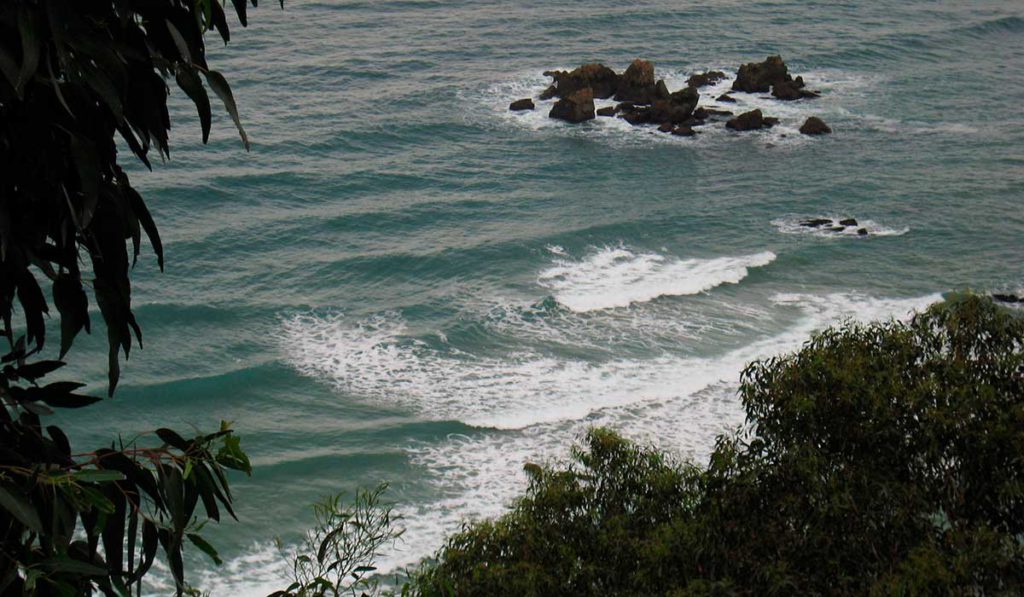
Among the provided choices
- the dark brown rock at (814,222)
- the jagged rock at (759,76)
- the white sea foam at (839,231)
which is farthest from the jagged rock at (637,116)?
the dark brown rock at (814,222)

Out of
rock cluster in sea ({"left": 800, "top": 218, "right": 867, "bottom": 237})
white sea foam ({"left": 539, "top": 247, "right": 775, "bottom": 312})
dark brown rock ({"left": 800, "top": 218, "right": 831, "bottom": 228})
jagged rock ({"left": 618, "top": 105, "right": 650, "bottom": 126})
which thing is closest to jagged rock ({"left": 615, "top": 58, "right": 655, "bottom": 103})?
jagged rock ({"left": 618, "top": 105, "right": 650, "bottom": 126})

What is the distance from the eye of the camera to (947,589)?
461 inches

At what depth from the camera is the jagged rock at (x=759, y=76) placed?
67.2m

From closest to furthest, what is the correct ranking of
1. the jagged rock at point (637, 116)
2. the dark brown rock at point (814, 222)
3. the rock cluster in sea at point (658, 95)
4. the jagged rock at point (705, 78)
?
the dark brown rock at point (814, 222), the rock cluster in sea at point (658, 95), the jagged rock at point (637, 116), the jagged rock at point (705, 78)

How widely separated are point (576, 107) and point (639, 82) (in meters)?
4.61

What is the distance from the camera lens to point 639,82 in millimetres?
64500

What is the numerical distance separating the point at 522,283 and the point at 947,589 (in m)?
31.3

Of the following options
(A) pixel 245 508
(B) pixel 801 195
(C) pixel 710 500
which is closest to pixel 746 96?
(B) pixel 801 195

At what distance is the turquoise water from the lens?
33.0 metres

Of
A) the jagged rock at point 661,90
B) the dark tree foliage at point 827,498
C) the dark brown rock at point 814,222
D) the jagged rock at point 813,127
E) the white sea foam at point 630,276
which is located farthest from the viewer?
the jagged rock at point 661,90

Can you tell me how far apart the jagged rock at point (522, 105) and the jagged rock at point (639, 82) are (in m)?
5.26

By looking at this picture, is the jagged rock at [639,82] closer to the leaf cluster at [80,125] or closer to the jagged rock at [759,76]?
the jagged rock at [759,76]

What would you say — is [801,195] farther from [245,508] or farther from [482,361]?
[245,508]

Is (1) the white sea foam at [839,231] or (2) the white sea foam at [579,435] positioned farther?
(1) the white sea foam at [839,231]
